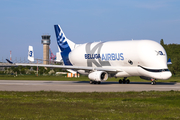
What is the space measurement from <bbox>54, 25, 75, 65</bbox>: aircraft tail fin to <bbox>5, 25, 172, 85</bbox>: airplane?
3.18 feet

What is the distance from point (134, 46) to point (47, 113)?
26.5m

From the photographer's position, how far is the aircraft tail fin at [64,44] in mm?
48281

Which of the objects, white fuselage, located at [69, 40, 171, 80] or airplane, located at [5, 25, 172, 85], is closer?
white fuselage, located at [69, 40, 171, 80]

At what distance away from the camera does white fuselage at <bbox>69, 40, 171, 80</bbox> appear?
36.1m

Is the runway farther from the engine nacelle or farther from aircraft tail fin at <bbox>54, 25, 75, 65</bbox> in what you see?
aircraft tail fin at <bbox>54, 25, 75, 65</bbox>

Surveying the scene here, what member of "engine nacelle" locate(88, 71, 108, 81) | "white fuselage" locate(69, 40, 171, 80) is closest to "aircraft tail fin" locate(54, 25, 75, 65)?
"white fuselage" locate(69, 40, 171, 80)

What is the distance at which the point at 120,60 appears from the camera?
128ft

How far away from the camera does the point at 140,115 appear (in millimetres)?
12328

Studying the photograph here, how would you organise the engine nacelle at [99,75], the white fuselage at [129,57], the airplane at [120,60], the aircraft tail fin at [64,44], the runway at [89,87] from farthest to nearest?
the aircraft tail fin at [64,44] → the engine nacelle at [99,75] → the airplane at [120,60] → the white fuselage at [129,57] → the runway at [89,87]

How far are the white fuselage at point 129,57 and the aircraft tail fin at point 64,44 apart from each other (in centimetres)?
364

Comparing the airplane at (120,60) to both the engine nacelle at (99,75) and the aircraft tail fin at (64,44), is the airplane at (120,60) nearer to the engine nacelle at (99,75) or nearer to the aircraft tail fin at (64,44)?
the engine nacelle at (99,75)

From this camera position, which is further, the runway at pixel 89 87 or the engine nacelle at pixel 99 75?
the engine nacelle at pixel 99 75

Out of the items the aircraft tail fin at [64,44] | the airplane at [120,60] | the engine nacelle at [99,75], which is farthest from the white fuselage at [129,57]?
the aircraft tail fin at [64,44]

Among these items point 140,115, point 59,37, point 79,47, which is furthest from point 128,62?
point 140,115
